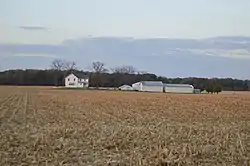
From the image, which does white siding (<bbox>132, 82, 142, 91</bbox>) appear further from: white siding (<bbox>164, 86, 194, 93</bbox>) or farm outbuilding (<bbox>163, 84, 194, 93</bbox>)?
white siding (<bbox>164, 86, 194, 93</bbox>)

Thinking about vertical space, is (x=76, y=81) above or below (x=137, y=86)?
above

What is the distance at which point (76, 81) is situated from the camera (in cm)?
13550

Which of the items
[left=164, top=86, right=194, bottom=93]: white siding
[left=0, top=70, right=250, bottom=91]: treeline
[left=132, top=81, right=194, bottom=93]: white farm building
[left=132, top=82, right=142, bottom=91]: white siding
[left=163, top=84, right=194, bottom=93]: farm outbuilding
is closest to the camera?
[left=164, top=86, right=194, bottom=93]: white siding

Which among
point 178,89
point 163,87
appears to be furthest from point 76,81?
point 178,89

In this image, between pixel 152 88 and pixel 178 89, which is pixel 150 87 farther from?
pixel 178 89

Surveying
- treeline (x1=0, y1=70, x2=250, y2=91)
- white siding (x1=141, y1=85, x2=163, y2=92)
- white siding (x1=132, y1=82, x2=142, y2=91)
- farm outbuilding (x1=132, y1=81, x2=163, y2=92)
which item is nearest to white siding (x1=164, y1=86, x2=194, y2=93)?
white siding (x1=141, y1=85, x2=163, y2=92)

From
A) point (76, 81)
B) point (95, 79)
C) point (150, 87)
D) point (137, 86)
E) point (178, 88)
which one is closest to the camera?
point (178, 88)

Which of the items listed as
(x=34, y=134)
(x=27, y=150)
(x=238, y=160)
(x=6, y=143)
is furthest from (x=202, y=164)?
(x=34, y=134)

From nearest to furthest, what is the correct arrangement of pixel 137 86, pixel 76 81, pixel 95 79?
pixel 137 86, pixel 95 79, pixel 76 81

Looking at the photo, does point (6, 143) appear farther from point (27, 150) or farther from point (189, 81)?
point (189, 81)

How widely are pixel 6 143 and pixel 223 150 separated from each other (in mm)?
6233

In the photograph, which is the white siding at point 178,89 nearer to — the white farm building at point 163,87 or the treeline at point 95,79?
the white farm building at point 163,87

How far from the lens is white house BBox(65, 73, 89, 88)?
135 meters

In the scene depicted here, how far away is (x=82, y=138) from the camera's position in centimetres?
1436
